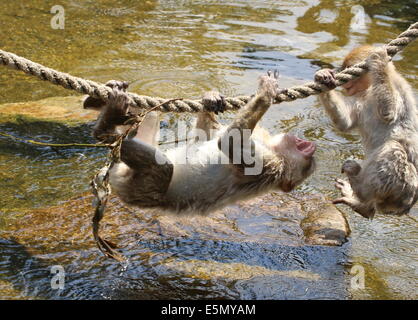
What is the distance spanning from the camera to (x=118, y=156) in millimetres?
4656

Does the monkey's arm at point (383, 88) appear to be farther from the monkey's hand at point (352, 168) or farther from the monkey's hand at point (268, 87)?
the monkey's hand at point (268, 87)

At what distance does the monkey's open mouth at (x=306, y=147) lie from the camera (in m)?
5.35

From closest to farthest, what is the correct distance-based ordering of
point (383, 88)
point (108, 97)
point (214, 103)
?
point (108, 97) → point (214, 103) → point (383, 88)

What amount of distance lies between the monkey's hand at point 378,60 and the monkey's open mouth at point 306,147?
91 cm

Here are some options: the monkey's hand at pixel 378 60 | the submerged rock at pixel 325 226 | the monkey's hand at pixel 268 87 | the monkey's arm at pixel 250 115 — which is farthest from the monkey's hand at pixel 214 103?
the submerged rock at pixel 325 226

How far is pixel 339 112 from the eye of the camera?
592cm

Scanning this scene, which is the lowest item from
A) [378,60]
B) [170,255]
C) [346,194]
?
[170,255]

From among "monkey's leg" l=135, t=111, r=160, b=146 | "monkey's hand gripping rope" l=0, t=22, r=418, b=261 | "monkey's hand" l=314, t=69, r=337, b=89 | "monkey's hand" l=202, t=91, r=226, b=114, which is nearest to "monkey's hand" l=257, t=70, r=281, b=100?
"monkey's hand gripping rope" l=0, t=22, r=418, b=261

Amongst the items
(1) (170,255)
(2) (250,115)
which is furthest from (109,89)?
(1) (170,255)

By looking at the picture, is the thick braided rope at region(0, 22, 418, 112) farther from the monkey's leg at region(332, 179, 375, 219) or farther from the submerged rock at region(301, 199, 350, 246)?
the submerged rock at region(301, 199, 350, 246)

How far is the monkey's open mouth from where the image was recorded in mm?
5348

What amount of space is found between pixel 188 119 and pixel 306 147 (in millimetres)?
3104

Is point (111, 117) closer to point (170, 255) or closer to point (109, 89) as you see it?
point (109, 89)

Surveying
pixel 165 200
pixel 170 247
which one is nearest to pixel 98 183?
pixel 165 200
